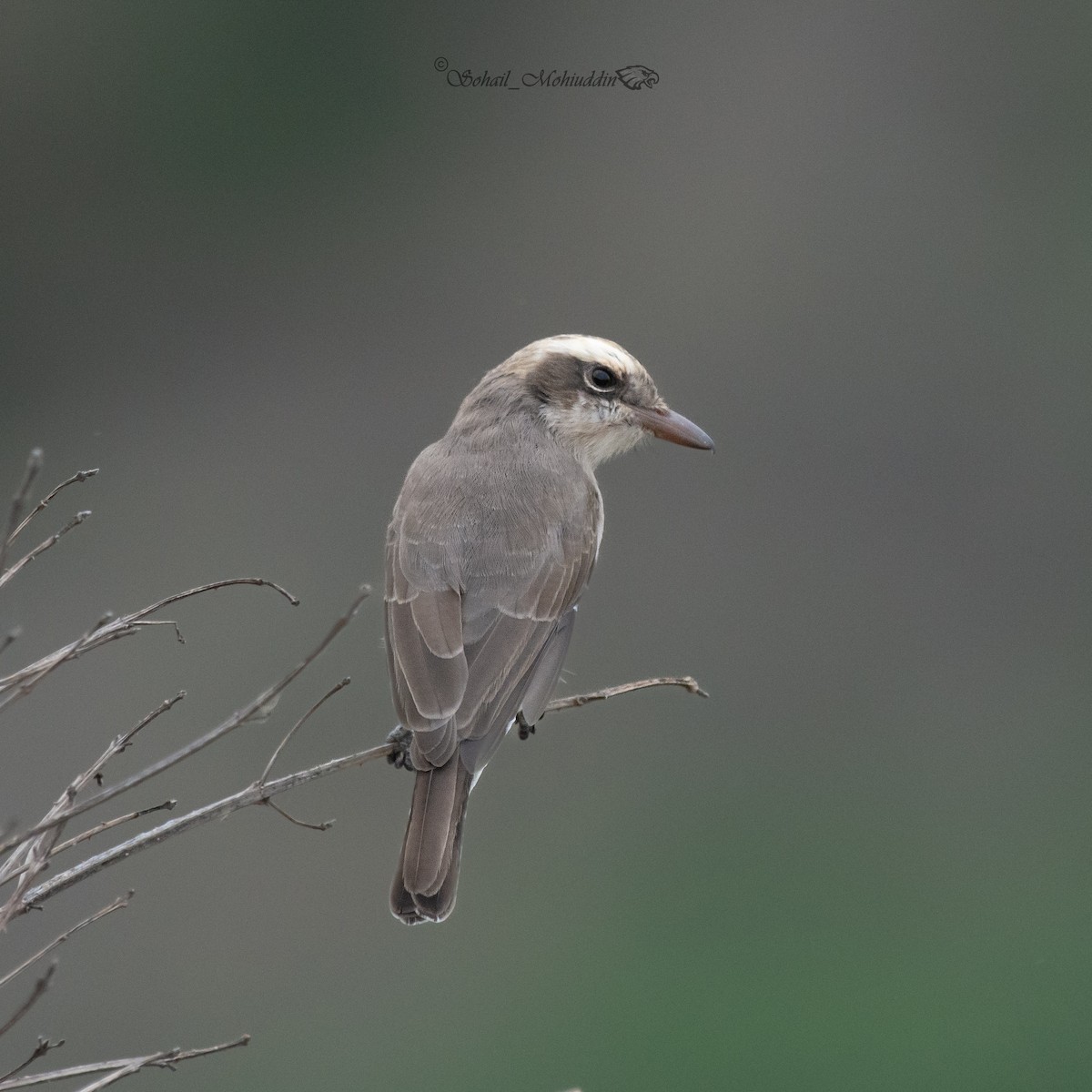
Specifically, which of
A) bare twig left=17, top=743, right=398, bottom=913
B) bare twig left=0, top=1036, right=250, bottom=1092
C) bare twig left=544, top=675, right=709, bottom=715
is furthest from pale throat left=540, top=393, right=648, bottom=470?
bare twig left=0, top=1036, right=250, bottom=1092

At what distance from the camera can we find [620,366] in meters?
5.18

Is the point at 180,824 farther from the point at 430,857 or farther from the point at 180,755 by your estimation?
the point at 430,857

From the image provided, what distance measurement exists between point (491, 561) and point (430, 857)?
1.07m

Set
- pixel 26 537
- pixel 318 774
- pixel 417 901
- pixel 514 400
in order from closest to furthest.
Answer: pixel 318 774 → pixel 417 901 → pixel 514 400 → pixel 26 537

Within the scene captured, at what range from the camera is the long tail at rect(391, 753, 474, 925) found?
147 inches

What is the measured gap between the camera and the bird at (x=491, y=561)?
3.92 m

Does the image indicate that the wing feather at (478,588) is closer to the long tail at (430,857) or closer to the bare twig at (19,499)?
the long tail at (430,857)

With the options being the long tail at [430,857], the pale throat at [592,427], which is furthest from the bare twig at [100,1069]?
the pale throat at [592,427]

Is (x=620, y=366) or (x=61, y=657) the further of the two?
(x=620, y=366)

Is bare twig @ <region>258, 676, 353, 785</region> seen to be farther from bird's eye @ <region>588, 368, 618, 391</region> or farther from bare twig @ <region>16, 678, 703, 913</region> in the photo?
bird's eye @ <region>588, 368, 618, 391</region>

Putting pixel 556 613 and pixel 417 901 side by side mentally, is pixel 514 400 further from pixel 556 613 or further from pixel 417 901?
pixel 417 901

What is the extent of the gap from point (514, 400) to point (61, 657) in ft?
9.24

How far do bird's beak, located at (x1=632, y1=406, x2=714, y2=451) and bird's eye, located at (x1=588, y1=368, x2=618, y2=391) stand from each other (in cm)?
13

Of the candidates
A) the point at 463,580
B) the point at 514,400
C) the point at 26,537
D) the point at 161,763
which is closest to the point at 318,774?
the point at 161,763
